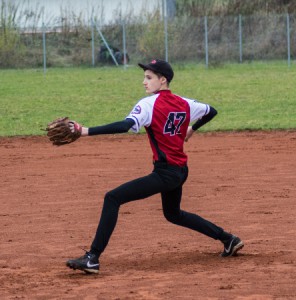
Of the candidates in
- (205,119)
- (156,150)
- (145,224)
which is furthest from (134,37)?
(156,150)

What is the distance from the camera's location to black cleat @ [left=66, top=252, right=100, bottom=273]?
8531 mm

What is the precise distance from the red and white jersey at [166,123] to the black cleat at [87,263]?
40.9 inches

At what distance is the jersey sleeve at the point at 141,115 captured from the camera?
8.47 meters

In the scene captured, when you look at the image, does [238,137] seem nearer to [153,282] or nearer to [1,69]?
[153,282]

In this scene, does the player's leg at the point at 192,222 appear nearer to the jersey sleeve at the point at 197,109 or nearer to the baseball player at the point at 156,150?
the baseball player at the point at 156,150

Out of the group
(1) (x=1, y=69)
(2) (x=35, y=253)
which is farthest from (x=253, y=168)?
(1) (x=1, y=69)

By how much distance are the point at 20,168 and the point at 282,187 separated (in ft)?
15.7

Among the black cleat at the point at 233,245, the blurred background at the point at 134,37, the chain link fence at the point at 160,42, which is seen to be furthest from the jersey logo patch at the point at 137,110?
the chain link fence at the point at 160,42

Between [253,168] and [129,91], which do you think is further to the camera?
[129,91]

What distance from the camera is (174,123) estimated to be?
8789mm

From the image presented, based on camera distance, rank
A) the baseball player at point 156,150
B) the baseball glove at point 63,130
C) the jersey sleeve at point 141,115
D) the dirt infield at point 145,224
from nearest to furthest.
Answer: the dirt infield at point 145,224
the baseball glove at point 63,130
the jersey sleeve at point 141,115
the baseball player at point 156,150

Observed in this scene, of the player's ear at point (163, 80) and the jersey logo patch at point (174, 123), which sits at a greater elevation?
the player's ear at point (163, 80)

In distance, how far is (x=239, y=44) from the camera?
4141 cm

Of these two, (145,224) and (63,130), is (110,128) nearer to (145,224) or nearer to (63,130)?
(63,130)
